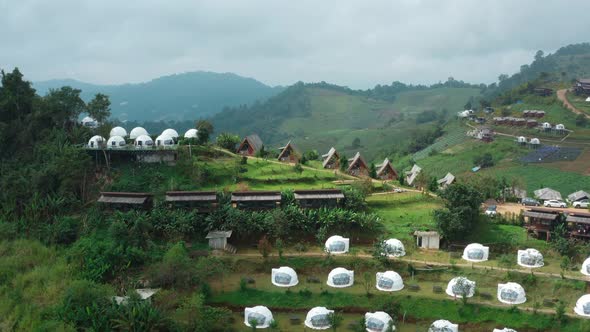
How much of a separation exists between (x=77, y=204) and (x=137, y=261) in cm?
972

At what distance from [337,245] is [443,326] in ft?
29.7

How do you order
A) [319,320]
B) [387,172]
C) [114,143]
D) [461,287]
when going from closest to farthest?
[319,320] < [461,287] < [114,143] < [387,172]

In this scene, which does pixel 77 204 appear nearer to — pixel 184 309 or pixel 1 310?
pixel 1 310

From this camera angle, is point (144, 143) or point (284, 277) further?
point (144, 143)

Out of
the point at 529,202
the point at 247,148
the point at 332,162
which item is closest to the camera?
the point at 529,202

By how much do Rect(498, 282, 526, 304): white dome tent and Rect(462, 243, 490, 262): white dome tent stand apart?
371 cm

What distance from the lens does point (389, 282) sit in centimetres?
2683

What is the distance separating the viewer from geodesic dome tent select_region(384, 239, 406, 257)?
95.7ft

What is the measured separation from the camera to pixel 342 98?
6944 inches

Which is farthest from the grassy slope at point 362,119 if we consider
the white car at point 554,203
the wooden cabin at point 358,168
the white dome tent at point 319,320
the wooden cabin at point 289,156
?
the white dome tent at point 319,320

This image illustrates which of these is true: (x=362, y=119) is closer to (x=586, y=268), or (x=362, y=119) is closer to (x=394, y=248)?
(x=394, y=248)

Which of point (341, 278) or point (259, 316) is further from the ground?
point (341, 278)

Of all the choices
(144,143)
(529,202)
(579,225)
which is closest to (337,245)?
(579,225)

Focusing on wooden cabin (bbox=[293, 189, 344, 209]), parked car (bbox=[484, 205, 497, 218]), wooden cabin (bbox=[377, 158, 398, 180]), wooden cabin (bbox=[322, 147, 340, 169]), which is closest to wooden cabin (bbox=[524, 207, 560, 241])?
parked car (bbox=[484, 205, 497, 218])
